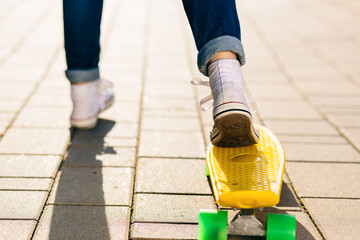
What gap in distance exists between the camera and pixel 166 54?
4172 millimetres

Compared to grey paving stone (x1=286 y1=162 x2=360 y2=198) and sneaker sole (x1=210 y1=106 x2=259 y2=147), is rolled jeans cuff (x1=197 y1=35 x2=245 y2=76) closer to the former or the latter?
sneaker sole (x1=210 y1=106 x2=259 y2=147)

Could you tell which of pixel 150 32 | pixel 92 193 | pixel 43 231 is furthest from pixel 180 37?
pixel 43 231

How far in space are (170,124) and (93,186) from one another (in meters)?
0.84

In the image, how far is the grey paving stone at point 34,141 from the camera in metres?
2.40

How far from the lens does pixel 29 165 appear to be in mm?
2244

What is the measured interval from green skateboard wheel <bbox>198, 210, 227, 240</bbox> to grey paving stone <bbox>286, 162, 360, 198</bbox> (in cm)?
58

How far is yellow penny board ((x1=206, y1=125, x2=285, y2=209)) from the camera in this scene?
1.64m

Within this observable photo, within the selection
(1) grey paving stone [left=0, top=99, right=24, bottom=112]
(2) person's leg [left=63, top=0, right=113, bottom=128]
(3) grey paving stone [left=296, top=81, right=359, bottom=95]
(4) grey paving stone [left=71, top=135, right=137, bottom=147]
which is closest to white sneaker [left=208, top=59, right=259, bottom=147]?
(4) grey paving stone [left=71, top=135, right=137, bottom=147]

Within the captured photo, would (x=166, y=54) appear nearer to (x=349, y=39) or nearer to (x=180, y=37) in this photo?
(x=180, y=37)

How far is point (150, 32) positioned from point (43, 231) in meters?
3.40

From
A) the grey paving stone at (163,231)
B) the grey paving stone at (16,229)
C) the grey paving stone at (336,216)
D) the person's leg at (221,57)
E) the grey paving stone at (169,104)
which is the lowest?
the grey paving stone at (169,104)

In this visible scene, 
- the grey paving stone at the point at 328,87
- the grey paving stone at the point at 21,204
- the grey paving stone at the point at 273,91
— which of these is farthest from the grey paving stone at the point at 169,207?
the grey paving stone at the point at 328,87

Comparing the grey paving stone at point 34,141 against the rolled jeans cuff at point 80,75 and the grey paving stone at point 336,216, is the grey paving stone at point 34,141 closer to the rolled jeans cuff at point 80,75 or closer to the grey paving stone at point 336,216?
the rolled jeans cuff at point 80,75

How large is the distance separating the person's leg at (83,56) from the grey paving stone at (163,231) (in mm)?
993
